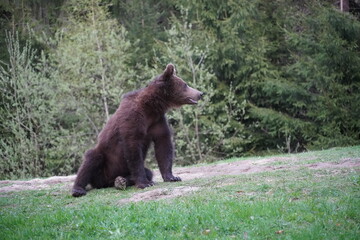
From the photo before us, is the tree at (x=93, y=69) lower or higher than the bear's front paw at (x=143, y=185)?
higher

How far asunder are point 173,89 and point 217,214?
4.08 m

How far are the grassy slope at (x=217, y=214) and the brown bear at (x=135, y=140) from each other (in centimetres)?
76

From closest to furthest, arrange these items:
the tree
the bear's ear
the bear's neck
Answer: the bear's neck → the bear's ear → the tree

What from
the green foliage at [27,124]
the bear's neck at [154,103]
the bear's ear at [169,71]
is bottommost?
the green foliage at [27,124]

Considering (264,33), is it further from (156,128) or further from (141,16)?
(156,128)

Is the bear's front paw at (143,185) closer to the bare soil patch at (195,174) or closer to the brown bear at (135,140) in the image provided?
the brown bear at (135,140)

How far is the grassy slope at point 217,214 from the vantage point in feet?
18.7

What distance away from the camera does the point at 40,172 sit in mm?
23078

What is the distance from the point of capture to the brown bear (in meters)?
8.95

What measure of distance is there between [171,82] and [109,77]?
16.8m

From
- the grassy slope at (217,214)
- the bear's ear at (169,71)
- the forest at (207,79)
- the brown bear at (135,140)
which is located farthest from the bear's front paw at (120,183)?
the forest at (207,79)

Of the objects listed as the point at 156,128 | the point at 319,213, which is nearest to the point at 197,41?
the point at 156,128

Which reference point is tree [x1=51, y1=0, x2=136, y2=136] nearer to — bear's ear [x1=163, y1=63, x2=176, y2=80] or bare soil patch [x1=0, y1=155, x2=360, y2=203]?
bare soil patch [x1=0, y1=155, x2=360, y2=203]

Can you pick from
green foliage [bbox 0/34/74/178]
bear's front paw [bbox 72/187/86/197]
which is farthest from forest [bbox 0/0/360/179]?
bear's front paw [bbox 72/187/86/197]
